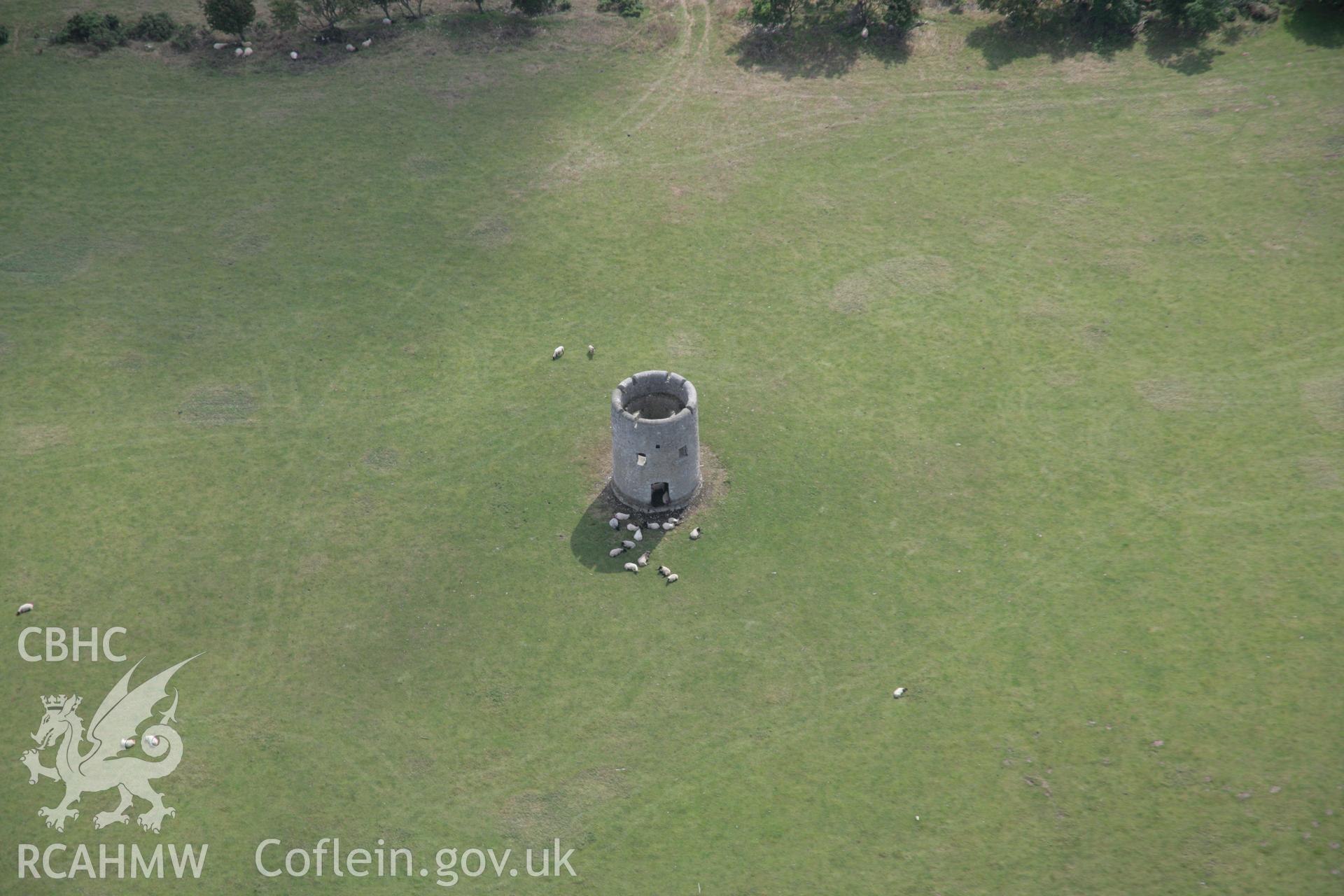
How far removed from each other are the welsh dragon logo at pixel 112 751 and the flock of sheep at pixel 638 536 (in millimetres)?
18719

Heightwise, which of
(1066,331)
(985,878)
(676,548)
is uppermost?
(1066,331)

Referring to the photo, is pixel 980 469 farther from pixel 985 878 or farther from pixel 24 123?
pixel 24 123

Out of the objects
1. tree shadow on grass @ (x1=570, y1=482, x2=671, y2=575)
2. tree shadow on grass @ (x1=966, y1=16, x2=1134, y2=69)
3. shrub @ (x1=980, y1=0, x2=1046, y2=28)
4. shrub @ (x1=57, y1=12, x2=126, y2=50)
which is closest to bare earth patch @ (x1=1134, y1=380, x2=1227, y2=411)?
tree shadow on grass @ (x1=570, y1=482, x2=671, y2=575)

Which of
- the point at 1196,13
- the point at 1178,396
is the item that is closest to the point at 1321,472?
the point at 1178,396

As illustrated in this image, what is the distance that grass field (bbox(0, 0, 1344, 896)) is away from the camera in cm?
3741

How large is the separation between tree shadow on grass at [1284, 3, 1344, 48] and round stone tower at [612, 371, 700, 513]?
58919 mm

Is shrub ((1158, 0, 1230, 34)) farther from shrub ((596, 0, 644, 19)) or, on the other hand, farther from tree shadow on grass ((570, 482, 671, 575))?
tree shadow on grass ((570, 482, 671, 575))

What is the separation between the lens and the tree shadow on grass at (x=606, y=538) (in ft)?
151

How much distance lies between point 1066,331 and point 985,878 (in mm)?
31664

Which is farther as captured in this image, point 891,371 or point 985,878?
point 891,371

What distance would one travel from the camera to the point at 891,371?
54.8m

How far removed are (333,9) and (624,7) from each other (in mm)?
22340

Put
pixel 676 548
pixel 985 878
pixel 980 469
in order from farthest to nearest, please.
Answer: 1. pixel 980 469
2. pixel 676 548
3. pixel 985 878

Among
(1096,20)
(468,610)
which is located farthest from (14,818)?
(1096,20)
